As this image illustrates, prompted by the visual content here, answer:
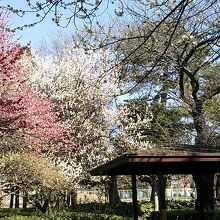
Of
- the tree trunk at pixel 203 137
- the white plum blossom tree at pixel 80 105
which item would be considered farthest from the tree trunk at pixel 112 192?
the tree trunk at pixel 203 137

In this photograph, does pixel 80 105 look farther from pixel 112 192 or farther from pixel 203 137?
pixel 203 137

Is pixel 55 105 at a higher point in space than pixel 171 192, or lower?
higher

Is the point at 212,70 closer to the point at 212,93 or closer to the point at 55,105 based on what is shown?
the point at 212,93

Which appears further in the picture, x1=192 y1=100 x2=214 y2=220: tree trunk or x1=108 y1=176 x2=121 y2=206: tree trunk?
x1=108 y1=176 x2=121 y2=206: tree trunk

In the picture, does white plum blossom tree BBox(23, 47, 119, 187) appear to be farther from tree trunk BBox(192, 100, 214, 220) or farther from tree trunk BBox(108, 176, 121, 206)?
tree trunk BBox(192, 100, 214, 220)

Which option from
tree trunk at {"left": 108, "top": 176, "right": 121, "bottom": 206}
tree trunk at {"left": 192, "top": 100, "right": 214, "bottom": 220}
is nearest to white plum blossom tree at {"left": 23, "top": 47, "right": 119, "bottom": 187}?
tree trunk at {"left": 108, "top": 176, "right": 121, "bottom": 206}

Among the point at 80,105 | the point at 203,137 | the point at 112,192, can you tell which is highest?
the point at 80,105

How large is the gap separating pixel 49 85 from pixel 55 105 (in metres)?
1.14

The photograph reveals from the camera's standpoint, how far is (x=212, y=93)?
57.4 feet

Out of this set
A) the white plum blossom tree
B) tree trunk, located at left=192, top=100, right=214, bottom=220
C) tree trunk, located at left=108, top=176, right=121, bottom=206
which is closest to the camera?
tree trunk, located at left=192, top=100, right=214, bottom=220

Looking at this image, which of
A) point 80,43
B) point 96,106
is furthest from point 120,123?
point 80,43

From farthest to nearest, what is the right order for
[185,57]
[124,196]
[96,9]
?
1. [124,196]
2. [185,57]
3. [96,9]

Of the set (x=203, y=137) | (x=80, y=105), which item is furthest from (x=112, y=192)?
(x=203, y=137)

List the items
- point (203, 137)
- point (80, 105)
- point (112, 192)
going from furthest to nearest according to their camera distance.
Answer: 1. point (112, 192)
2. point (80, 105)
3. point (203, 137)
